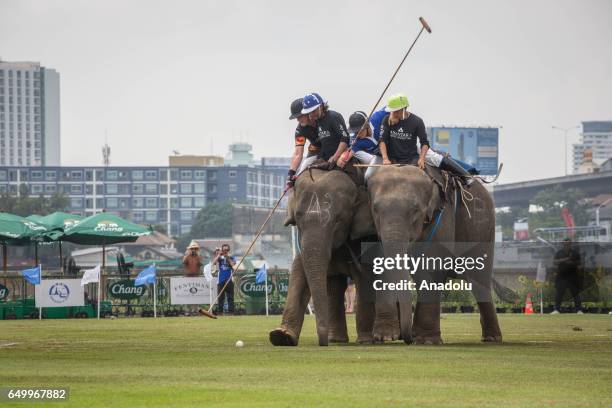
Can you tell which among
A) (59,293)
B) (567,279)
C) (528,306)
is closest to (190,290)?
(59,293)

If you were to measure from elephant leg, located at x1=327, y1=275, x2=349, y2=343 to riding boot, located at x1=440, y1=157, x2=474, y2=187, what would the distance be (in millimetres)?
2416

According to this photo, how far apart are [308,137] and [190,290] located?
22.6 meters

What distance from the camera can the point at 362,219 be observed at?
74.2 ft

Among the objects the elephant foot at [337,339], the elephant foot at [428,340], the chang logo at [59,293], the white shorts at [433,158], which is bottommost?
the chang logo at [59,293]

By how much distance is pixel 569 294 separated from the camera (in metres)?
44.0

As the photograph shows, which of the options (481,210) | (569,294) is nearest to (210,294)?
(569,294)

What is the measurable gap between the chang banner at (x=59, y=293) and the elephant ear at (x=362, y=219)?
20739 millimetres

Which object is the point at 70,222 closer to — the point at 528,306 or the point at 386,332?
the point at 528,306

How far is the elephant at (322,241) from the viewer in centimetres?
2178

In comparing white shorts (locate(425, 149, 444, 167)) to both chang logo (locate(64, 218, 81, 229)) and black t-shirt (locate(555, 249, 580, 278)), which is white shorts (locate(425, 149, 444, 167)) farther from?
chang logo (locate(64, 218, 81, 229))

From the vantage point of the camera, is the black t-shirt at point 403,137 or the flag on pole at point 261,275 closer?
the black t-shirt at point 403,137

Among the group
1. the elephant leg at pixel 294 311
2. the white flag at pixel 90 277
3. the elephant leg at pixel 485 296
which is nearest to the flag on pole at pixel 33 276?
the white flag at pixel 90 277

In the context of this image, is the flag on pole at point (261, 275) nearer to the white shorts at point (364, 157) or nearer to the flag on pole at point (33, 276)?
the flag on pole at point (33, 276)

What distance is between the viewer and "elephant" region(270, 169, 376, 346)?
71.5ft
